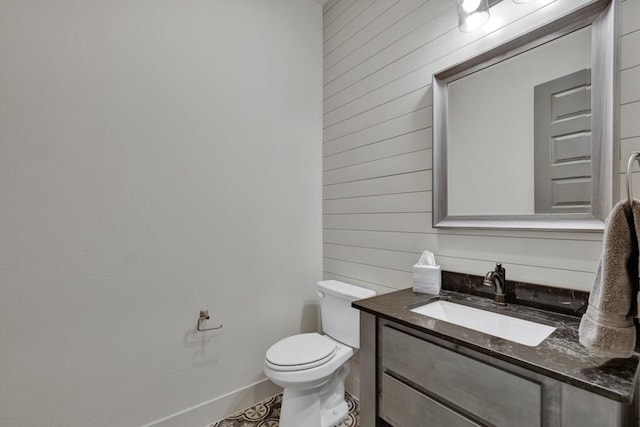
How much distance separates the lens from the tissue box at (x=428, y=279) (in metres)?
1.36

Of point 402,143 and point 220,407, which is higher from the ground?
point 402,143

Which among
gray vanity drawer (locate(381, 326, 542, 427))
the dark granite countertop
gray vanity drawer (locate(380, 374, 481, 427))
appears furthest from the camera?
gray vanity drawer (locate(380, 374, 481, 427))

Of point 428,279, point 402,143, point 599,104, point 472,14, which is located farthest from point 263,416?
point 472,14

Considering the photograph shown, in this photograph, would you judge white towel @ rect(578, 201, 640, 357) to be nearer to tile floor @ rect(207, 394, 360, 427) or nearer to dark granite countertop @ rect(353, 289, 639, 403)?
dark granite countertop @ rect(353, 289, 639, 403)

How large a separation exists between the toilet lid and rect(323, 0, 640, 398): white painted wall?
0.46 meters

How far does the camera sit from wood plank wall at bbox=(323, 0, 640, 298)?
1043 millimetres

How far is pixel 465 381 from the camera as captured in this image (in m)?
0.86

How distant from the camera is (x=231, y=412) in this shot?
1795 millimetres

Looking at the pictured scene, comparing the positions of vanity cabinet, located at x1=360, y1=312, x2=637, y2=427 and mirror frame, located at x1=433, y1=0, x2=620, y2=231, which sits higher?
mirror frame, located at x1=433, y1=0, x2=620, y2=231

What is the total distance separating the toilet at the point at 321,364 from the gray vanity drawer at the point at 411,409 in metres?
0.47

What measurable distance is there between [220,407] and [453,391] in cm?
148

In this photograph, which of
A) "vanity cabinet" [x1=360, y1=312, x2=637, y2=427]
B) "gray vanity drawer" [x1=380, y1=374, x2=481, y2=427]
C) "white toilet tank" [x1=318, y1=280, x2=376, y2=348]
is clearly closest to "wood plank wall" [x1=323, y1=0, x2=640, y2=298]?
"white toilet tank" [x1=318, y1=280, x2=376, y2=348]

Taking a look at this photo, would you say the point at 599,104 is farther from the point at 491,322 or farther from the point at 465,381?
the point at 465,381

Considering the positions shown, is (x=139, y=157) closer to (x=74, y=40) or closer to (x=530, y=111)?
(x=74, y=40)
